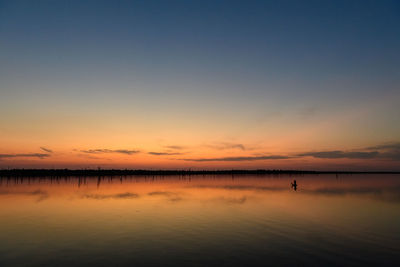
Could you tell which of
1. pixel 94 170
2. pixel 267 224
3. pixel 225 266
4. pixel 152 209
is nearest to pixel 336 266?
pixel 225 266

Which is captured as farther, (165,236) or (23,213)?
(23,213)

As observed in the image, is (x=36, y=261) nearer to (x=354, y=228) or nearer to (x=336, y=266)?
(x=336, y=266)

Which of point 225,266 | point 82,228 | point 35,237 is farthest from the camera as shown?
point 82,228

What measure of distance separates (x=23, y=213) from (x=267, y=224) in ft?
78.6

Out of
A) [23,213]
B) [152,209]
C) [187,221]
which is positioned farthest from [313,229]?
[23,213]

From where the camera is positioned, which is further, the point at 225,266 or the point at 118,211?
the point at 118,211

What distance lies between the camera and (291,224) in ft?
74.3

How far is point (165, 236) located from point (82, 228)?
A: 23.7ft

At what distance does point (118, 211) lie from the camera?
2836 centimetres

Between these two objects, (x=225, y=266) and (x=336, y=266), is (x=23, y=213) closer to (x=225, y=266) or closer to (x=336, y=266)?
(x=225, y=266)

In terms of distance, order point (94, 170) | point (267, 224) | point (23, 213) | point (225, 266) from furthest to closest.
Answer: point (94, 170) → point (23, 213) → point (267, 224) → point (225, 266)

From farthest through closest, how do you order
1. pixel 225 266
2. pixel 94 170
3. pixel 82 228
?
pixel 94 170 → pixel 82 228 → pixel 225 266

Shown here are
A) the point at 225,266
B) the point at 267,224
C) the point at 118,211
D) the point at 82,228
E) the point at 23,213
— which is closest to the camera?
the point at 225,266

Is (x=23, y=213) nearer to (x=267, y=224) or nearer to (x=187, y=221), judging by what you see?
(x=187, y=221)
